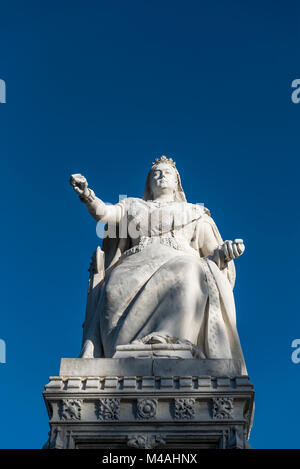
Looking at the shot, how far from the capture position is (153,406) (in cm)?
947

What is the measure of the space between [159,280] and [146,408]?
9.27 feet

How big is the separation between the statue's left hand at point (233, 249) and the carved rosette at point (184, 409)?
3.78 m

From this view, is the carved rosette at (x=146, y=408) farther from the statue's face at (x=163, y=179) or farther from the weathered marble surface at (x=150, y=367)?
the statue's face at (x=163, y=179)

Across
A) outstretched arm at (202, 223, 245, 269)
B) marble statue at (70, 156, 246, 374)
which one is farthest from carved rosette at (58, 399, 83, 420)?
outstretched arm at (202, 223, 245, 269)

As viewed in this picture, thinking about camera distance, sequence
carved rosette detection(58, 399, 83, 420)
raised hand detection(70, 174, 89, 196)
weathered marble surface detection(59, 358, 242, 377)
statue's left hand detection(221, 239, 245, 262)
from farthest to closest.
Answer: raised hand detection(70, 174, 89, 196) < statue's left hand detection(221, 239, 245, 262) < weathered marble surface detection(59, 358, 242, 377) < carved rosette detection(58, 399, 83, 420)

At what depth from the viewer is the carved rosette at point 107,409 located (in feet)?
30.9

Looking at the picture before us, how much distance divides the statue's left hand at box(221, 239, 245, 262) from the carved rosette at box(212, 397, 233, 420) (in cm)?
371

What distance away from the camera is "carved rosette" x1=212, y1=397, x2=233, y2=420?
938 centimetres

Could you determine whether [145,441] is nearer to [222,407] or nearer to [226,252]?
[222,407]

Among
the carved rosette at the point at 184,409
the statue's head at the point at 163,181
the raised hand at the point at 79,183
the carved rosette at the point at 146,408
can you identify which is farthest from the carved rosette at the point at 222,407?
the statue's head at the point at 163,181

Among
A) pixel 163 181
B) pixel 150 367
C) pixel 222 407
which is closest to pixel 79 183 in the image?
pixel 163 181

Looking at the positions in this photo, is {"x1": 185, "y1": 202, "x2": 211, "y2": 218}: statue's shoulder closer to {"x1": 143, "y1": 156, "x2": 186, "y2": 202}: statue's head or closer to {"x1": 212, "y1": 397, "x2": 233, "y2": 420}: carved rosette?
{"x1": 143, "y1": 156, "x2": 186, "y2": 202}: statue's head
